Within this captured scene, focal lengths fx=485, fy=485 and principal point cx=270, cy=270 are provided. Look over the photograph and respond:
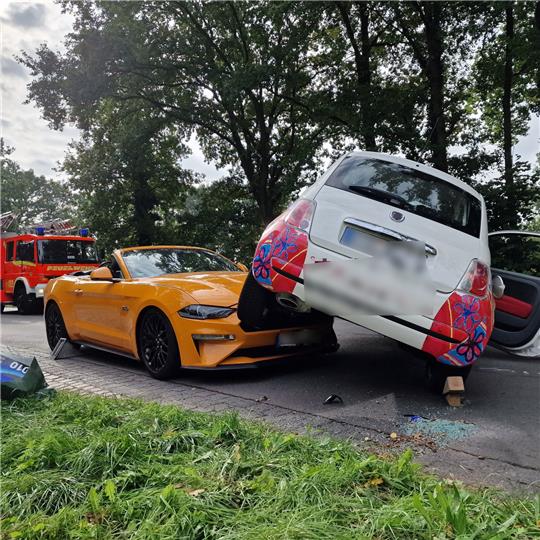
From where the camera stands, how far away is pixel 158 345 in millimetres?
4711

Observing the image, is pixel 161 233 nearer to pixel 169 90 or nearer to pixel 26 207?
pixel 169 90

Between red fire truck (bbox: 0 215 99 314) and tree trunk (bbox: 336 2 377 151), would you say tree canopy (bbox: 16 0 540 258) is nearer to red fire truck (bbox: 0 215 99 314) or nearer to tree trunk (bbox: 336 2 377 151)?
tree trunk (bbox: 336 2 377 151)

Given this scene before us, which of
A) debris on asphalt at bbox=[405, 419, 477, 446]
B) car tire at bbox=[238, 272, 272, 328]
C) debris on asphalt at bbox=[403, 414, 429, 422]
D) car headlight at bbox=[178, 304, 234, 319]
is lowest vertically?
debris on asphalt at bbox=[403, 414, 429, 422]

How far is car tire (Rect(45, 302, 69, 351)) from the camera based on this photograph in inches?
256

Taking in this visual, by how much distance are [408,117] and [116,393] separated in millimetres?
11505

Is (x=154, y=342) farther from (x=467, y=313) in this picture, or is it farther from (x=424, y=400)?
(x=467, y=313)

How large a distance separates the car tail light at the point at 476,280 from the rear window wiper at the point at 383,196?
0.64 m

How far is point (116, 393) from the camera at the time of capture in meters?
4.27

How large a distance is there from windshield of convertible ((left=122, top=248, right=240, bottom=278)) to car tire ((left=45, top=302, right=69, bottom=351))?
5.37 feet

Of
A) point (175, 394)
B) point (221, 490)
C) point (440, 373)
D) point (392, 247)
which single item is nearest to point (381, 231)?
point (392, 247)

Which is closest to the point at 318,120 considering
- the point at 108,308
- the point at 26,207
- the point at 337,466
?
the point at 108,308

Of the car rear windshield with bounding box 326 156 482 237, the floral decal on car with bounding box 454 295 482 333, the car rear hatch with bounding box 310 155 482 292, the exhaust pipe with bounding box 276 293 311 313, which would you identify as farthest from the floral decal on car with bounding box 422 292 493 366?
the exhaust pipe with bounding box 276 293 311 313

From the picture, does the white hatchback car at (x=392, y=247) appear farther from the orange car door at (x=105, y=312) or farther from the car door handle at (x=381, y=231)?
the orange car door at (x=105, y=312)

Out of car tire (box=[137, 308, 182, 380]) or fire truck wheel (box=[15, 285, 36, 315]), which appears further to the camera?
fire truck wheel (box=[15, 285, 36, 315])
